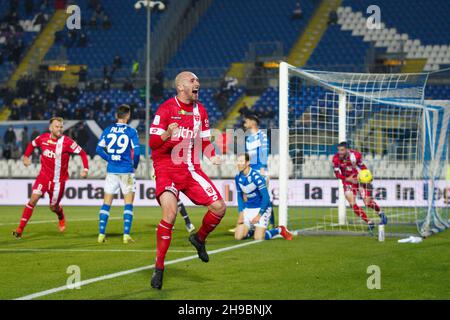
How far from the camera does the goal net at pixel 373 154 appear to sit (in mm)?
15828

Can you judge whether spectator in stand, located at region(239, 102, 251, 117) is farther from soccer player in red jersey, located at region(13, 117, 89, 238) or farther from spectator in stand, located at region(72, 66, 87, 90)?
soccer player in red jersey, located at region(13, 117, 89, 238)

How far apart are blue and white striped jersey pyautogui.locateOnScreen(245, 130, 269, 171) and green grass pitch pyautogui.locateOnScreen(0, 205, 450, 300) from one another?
1503mm

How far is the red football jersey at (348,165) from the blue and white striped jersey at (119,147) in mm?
5189

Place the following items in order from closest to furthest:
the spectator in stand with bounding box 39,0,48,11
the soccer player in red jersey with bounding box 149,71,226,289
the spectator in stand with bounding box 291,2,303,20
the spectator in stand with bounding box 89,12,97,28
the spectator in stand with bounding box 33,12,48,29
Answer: the soccer player in red jersey with bounding box 149,71,226,289, the spectator in stand with bounding box 291,2,303,20, the spectator in stand with bounding box 89,12,97,28, the spectator in stand with bounding box 33,12,48,29, the spectator in stand with bounding box 39,0,48,11

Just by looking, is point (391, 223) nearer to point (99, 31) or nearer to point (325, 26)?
point (325, 26)

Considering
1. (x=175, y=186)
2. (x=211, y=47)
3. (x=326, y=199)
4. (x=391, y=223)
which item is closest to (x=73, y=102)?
(x=211, y=47)

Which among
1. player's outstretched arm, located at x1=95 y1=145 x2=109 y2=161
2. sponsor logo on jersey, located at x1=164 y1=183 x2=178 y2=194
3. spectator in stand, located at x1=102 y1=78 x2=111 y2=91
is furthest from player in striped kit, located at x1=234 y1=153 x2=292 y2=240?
spectator in stand, located at x1=102 y1=78 x2=111 y2=91

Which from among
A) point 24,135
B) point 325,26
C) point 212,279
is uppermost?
point 325,26

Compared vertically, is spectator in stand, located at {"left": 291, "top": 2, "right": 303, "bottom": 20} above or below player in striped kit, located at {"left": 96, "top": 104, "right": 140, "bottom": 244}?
above

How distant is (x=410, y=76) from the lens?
16891mm

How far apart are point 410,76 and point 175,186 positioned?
961cm

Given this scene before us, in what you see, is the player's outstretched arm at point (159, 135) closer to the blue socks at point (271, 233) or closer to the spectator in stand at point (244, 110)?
the blue socks at point (271, 233)

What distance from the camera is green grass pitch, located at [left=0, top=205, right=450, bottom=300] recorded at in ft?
25.5

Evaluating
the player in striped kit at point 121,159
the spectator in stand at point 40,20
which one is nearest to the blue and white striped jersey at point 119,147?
the player in striped kit at point 121,159
